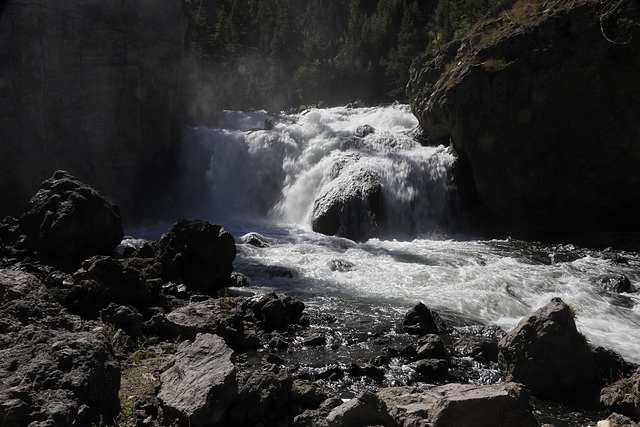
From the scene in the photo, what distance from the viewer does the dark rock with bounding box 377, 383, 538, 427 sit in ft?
14.9

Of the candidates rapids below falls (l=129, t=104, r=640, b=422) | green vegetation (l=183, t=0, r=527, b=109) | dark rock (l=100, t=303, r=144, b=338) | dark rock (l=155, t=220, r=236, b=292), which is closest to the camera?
dark rock (l=100, t=303, r=144, b=338)

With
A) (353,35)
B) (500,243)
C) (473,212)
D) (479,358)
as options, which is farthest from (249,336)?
(353,35)

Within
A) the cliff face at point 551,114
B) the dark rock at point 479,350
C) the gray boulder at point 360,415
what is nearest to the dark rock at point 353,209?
the cliff face at point 551,114

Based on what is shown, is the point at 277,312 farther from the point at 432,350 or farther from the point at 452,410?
the point at 452,410

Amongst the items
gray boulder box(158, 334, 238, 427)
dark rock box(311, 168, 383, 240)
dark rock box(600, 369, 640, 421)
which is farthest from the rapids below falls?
gray boulder box(158, 334, 238, 427)

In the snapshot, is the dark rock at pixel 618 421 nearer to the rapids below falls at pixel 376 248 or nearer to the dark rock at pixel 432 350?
the rapids below falls at pixel 376 248

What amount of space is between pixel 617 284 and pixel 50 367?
41.8 feet

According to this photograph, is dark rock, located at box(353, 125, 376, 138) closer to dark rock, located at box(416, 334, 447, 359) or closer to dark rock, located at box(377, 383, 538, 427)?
dark rock, located at box(416, 334, 447, 359)

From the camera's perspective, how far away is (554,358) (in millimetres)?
6449

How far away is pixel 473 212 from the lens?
835 inches

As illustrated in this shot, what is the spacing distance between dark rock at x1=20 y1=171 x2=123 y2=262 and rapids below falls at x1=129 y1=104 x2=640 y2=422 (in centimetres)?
407

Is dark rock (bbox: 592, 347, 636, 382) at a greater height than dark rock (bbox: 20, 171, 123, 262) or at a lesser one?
lesser

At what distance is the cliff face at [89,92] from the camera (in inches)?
849

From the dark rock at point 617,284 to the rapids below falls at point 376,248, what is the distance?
12.9 inches
